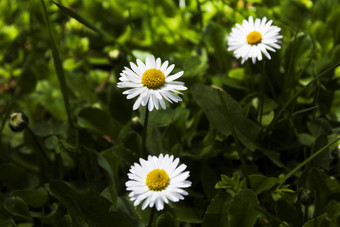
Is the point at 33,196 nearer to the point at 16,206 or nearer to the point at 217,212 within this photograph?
the point at 16,206

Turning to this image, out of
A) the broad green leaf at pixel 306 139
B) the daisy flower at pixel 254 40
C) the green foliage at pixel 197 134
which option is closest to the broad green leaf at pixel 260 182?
the green foliage at pixel 197 134

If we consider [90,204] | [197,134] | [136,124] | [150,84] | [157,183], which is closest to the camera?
[157,183]

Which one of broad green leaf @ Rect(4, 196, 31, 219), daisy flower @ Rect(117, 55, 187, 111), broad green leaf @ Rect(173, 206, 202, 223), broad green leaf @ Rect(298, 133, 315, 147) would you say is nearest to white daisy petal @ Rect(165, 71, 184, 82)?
daisy flower @ Rect(117, 55, 187, 111)

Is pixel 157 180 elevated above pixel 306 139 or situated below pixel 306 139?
below

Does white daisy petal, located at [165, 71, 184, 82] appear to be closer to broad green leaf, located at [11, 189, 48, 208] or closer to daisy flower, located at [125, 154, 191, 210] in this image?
daisy flower, located at [125, 154, 191, 210]

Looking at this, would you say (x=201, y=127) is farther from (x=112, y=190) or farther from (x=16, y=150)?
(x=16, y=150)

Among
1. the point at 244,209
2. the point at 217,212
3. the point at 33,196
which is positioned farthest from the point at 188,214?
the point at 33,196
